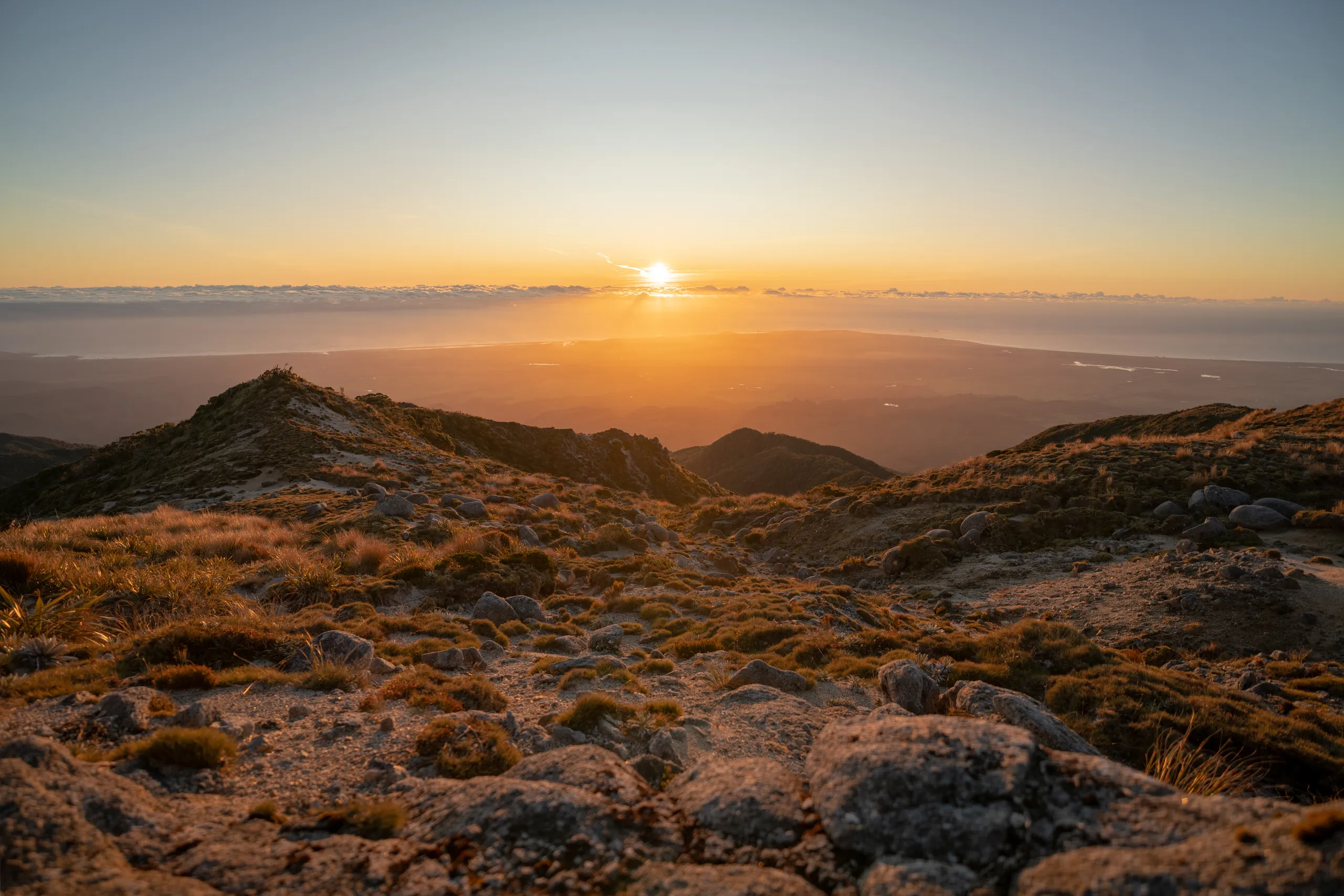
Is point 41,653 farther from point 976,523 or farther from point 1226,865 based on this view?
point 976,523

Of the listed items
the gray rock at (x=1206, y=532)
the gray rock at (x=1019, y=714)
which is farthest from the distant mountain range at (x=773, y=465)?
the gray rock at (x=1019, y=714)

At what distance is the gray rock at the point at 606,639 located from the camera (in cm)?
1268

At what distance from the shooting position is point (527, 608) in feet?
47.7

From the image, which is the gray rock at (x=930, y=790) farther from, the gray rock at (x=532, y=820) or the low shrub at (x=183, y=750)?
the low shrub at (x=183, y=750)

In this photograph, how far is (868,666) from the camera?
1121cm

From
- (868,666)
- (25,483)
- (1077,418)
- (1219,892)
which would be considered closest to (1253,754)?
(868,666)

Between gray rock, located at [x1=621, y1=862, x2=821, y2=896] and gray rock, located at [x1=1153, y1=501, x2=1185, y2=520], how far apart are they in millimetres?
25049

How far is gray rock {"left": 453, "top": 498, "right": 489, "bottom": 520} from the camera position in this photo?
25.4 metres

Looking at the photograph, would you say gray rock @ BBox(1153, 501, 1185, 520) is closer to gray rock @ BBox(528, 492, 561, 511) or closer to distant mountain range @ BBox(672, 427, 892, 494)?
gray rock @ BBox(528, 492, 561, 511)

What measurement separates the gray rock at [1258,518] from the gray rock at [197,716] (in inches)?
1075

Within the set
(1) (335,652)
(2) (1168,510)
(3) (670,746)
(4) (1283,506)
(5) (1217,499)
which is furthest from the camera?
(2) (1168,510)

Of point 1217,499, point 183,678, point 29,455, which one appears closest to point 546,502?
point 183,678

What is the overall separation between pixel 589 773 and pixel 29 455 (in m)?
154

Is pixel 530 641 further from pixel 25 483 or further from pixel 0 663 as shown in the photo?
pixel 25 483
